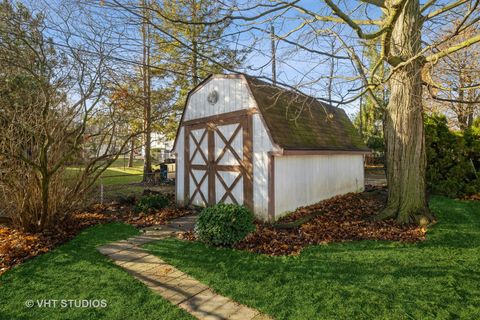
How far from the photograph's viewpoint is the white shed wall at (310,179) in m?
6.91

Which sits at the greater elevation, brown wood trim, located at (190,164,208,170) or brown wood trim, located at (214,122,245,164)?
brown wood trim, located at (214,122,245,164)

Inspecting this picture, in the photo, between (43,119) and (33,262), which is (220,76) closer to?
(43,119)

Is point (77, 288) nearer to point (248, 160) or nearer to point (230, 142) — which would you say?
point (248, 160)

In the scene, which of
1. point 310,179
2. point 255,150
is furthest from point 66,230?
point 310,179

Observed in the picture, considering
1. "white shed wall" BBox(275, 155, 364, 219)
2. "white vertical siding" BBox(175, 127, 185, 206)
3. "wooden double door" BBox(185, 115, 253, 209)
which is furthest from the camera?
"white vertical siding" BBox(175, 127, 185, 206)

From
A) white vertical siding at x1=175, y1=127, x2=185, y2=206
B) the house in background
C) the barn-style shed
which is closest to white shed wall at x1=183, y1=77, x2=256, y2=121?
the barn-style shed

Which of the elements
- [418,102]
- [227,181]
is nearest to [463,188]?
[418,102]

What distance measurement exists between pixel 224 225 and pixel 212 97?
14.9 ft

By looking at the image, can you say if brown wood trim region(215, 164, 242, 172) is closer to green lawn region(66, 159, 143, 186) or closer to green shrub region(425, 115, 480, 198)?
green lawn region(66, 159, 143, 186)

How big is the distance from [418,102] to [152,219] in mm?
7618

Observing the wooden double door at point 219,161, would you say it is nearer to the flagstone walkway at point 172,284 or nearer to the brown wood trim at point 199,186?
the brown wood trim at point 199,186

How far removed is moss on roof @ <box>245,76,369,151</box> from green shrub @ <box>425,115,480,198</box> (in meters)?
2.66

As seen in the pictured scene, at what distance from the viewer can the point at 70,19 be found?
20.0ft

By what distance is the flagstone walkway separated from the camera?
3123 mm
